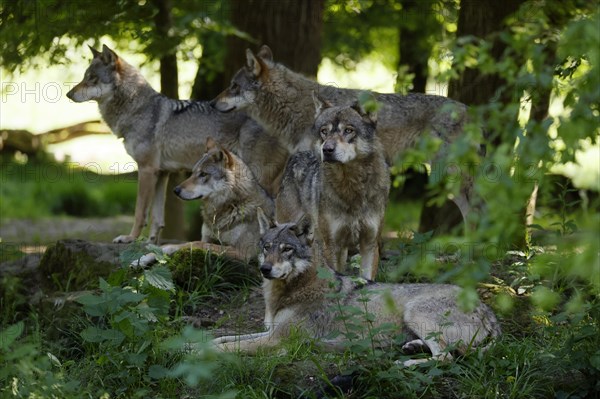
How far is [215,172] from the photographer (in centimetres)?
888

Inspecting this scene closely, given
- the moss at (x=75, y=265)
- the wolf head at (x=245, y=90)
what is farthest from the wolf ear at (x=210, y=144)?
the moss at (x=75, y=265)

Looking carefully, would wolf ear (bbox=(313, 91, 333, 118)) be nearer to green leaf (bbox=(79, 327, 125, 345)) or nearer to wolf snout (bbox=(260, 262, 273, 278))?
wolf snout (bbox=(260, 262, 273, 278))

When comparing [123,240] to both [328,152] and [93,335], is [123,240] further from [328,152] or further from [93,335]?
[93,335]

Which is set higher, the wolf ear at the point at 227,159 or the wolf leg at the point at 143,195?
Answer: the wolf ear at the point at 227,159

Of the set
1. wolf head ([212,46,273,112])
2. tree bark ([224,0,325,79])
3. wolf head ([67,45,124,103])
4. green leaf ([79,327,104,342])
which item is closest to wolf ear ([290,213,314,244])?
green leaf ([79,327,104,342])

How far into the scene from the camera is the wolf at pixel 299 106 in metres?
9.21

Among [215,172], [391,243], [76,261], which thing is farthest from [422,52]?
[76,261]

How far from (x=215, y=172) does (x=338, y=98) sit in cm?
167

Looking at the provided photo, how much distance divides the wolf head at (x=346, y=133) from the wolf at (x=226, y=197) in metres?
1.36

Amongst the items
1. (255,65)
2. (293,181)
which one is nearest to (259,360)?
(293,181)

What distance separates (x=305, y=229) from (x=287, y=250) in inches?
9.9

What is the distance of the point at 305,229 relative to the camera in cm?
677

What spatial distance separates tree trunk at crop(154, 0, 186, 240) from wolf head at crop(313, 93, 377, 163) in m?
Result: 4.08

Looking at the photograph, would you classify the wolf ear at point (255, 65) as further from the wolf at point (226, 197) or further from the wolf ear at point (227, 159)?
the wolf ear at point (227, 159)
